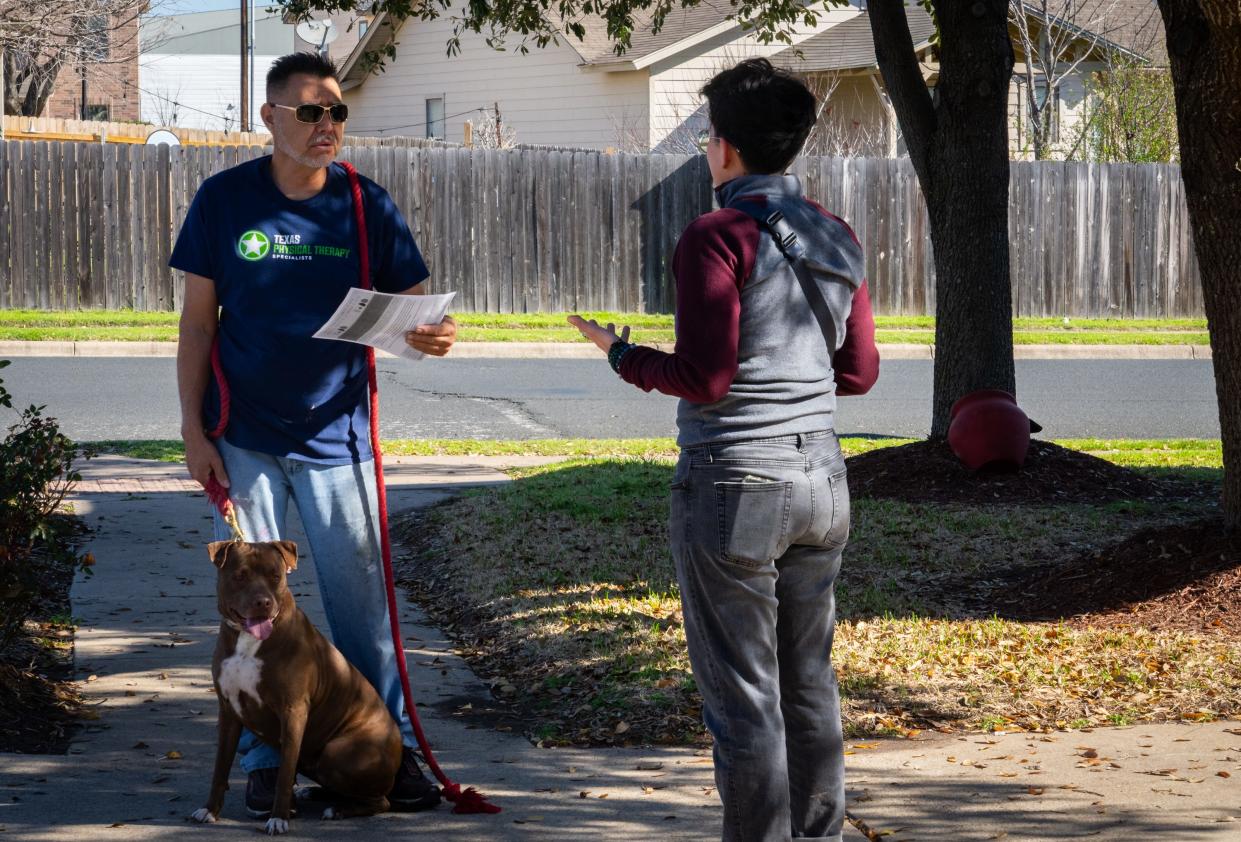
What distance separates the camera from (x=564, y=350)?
1819cm

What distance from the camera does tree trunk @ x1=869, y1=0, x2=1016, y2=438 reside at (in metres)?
9.19

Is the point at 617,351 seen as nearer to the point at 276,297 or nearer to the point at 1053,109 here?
the point at 276,297

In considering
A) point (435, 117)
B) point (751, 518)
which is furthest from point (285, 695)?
point (435, 117)

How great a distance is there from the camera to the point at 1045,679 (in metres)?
5.50

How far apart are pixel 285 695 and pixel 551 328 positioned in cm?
1569

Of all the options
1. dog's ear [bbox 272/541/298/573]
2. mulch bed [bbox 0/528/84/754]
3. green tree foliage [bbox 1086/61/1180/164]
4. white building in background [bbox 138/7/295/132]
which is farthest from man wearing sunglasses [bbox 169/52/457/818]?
white building in background [bbox 138/7/295/132]

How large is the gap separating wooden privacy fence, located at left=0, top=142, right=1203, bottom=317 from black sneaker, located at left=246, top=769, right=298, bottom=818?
1651cm

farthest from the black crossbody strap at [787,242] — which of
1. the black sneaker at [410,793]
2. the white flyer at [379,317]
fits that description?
the black sneaker at [410,793]

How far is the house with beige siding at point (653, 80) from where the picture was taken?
27906mm

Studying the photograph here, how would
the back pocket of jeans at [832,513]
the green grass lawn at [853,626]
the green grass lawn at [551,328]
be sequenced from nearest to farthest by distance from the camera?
the back pocket of jeans at [832,513] → the green grass lawn at [853,626] → the green grass lawn at [551,328]

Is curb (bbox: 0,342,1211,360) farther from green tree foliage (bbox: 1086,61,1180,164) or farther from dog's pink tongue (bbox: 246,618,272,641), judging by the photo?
dog's pink tongue (bbox: 246,618,272,641)

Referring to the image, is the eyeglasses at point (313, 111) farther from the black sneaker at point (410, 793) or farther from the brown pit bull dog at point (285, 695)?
the black sneaker at point (410, 793)

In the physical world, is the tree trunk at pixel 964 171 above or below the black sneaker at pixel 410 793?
above

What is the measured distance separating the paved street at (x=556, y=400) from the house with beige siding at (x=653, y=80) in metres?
11.2
